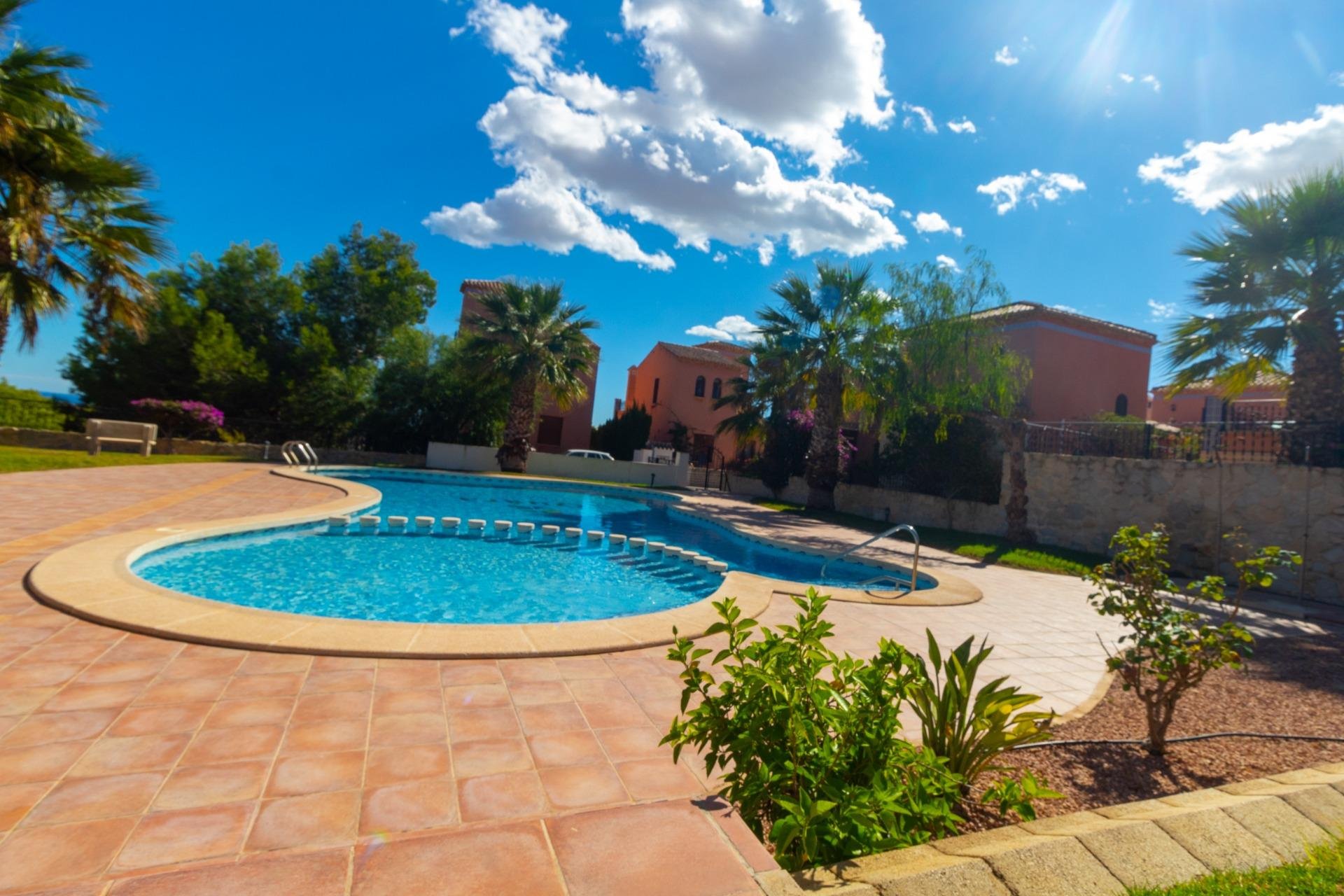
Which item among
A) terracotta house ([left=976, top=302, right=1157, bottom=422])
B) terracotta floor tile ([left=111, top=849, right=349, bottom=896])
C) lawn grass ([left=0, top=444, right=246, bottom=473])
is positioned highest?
terracotta house ([left=976, top=302, right=1157, bottom=422])

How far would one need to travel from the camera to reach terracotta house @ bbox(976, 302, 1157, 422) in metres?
19.4

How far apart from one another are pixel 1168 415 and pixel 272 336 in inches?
1515

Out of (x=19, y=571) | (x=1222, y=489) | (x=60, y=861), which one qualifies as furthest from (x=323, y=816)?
(x=1222, y=489)

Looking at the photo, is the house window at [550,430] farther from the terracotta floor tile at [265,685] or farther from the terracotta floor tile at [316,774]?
the terracotta floor tile at [316,774]

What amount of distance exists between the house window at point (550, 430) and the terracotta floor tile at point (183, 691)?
2768 cm

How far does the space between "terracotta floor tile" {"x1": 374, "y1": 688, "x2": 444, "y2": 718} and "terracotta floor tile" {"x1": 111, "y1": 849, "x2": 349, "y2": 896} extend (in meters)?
1.28

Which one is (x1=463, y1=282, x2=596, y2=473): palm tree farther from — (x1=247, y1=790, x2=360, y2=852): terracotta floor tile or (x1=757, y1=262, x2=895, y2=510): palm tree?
(x1=247, y1=790, x2=360, y2=852): terracotta floor tile

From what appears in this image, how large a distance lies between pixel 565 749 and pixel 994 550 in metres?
12.9

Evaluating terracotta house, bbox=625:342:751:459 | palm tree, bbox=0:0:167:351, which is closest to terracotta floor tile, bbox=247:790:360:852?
palm tree, bbox=0:0:167:351

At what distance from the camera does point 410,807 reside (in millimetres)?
2430

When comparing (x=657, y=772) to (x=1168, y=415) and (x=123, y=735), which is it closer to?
(x=123, y=735)

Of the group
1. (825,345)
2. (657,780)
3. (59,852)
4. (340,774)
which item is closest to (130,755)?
(59,852)

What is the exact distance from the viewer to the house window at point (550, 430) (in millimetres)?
30984

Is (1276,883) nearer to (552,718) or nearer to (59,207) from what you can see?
Answer: (552,718)
